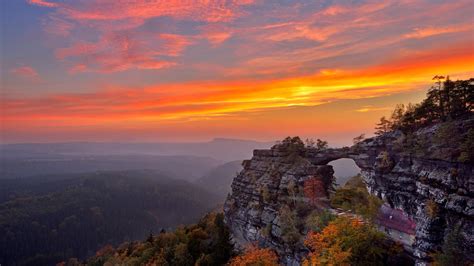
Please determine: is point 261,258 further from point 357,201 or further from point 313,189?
point 357,201

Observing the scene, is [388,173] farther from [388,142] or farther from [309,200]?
[309,200]

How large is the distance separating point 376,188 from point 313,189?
446 inches

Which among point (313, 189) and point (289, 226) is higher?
point (313, 189)

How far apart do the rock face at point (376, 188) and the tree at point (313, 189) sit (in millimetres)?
1367

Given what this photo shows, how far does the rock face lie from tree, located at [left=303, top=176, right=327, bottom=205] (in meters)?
1.37

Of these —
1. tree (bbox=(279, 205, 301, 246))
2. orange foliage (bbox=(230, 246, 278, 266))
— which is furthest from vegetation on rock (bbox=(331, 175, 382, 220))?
orange foliage (bbox=(230, 246, 278, 266))

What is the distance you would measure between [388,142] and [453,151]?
11.6 metres

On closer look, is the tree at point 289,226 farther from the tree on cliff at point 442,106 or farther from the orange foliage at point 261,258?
the tree on cliff at point 442,106

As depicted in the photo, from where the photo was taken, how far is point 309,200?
51625mm

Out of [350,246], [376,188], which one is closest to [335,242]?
[350,246]

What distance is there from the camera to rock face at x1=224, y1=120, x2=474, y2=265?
30.3 metres

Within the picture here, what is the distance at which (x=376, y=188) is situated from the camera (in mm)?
43531

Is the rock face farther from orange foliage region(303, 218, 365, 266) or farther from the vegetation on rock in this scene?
orange foliage region(303, 218, 365, 266)

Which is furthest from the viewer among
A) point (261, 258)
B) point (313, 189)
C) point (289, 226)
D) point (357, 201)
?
point (313, 189)
